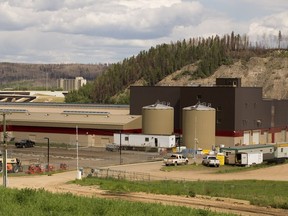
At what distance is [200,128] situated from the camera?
9381 cm

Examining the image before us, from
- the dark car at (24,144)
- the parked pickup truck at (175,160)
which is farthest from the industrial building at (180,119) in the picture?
the parked pickup truck at (175,160)

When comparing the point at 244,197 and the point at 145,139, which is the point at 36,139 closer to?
the point at 145,139

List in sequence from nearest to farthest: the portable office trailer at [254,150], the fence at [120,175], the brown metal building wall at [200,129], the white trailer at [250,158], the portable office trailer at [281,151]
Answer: the fence at [120,175] < the white trailer at [250,158] < the portable office trailer at [254,150] < the portable office trailer at [281,151] < the brown metal building wall at [200,129]

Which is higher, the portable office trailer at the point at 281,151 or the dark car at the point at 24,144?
the portable office trailer at the point at 281,151

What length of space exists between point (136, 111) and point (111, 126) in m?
9.94

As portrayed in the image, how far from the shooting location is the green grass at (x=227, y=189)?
42.1 meters

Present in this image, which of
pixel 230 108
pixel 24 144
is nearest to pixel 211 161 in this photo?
pixel 230 108

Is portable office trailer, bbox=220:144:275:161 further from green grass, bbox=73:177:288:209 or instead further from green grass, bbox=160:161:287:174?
green grass, bbox=73:177:288:209

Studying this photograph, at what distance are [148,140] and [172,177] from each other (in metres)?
30.6

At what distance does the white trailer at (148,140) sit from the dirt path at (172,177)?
15.8 m

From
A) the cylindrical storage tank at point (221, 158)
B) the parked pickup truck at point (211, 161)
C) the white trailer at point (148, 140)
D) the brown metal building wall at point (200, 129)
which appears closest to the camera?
the parked pickup truck at point (211, 161)

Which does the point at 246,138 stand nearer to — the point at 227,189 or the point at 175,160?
the point at 175,160

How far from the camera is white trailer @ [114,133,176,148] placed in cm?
9363

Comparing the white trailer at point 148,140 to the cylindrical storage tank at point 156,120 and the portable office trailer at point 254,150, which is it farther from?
the portable office trailer at point 254,150
